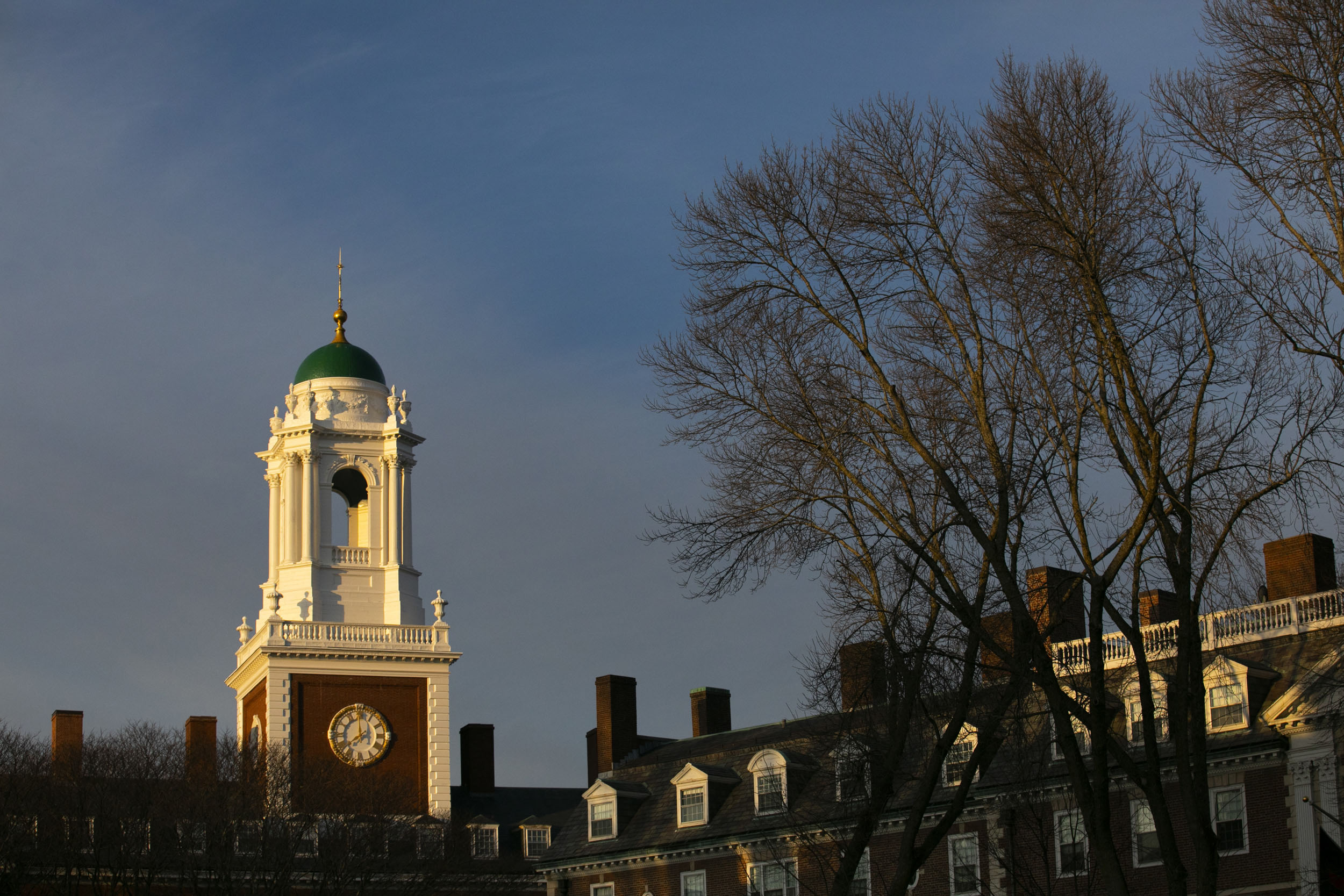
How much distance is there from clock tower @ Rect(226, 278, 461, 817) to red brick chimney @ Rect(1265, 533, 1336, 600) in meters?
30.4

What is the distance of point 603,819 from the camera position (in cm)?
6025

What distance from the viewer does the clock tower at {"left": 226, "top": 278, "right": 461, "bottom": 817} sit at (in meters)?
70.0

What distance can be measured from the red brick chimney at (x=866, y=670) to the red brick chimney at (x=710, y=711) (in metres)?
41.2

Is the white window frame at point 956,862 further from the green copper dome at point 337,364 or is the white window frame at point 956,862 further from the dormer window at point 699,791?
the green copper dome at point 337,364

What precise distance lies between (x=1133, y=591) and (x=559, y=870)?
1483 inches

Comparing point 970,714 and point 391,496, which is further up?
point 391,496

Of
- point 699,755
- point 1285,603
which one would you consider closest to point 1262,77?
point 1285,603

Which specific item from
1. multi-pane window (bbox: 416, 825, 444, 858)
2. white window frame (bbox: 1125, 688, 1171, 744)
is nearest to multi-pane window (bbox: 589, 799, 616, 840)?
multi-pane window (bbox: 416, 825, 444, 858)

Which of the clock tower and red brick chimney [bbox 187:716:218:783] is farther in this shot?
the clock tower

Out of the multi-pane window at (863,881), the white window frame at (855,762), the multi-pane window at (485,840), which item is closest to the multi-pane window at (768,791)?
the multi-pane window at (863,881)

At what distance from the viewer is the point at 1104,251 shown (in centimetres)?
2673

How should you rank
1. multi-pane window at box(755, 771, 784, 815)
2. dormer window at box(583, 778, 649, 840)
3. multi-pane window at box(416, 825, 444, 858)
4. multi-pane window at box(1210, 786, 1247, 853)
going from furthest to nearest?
dormer window at box(583, 778, 649, 840) < multi-pane window at box(416, 825, 444, 858) < multi-pane window at box(755, 771, 784, 815) < multi-pane window at box(1210, 786, 1247, 853)

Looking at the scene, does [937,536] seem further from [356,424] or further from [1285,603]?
[356,424]

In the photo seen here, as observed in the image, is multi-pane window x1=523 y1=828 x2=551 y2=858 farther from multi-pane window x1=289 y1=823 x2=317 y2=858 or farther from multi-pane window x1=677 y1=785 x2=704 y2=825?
multi-pane window x1=289 y1=823 x2=317 y2=858
